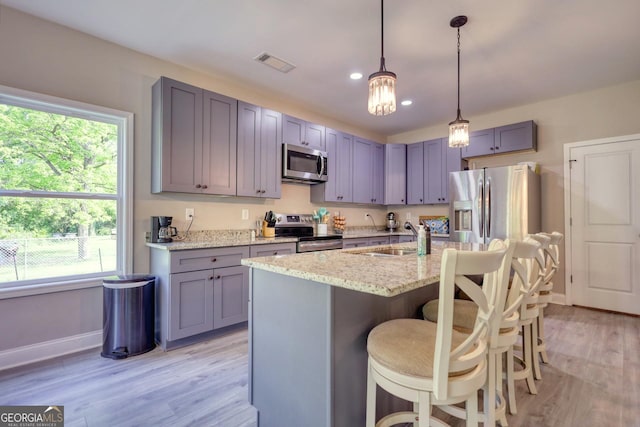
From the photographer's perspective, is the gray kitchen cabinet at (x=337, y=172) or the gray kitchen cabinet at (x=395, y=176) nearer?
the gray kitchen cabinet at (x=337, y=172)

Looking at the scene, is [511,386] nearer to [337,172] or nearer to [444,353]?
[444,353]

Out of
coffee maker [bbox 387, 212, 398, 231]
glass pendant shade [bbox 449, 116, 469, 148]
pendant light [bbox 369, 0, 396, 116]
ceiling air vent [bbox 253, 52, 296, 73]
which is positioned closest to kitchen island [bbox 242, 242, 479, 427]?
pendant light [bbox 369, 0, 396, 116]

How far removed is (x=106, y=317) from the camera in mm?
2408

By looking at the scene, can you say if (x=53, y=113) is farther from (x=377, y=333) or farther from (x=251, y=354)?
(x=377, y=333)

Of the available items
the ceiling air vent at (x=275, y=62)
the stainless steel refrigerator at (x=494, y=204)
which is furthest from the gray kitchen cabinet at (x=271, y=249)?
the stainless steel refrigerator at (x=494, y=204)

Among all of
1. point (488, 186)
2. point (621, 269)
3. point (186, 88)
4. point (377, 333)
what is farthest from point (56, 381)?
point (621, 269)

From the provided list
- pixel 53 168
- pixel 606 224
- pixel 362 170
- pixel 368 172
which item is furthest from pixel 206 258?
pixel 606 224

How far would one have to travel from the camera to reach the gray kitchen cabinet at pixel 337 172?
14.1 ft

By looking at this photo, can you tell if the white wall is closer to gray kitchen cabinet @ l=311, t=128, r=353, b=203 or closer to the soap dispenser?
gray kitchen cabinet @ l=311, t=128, r=353, b=203

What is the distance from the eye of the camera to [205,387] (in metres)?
1.99

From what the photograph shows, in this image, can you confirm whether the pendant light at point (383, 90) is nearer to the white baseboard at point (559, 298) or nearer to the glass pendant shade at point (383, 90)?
the glass pendant shade at point (383, 90)

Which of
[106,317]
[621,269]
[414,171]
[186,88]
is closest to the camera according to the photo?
[106,317]

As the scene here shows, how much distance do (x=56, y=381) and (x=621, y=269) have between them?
5678 mm

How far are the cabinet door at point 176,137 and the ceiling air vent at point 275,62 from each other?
70cm
